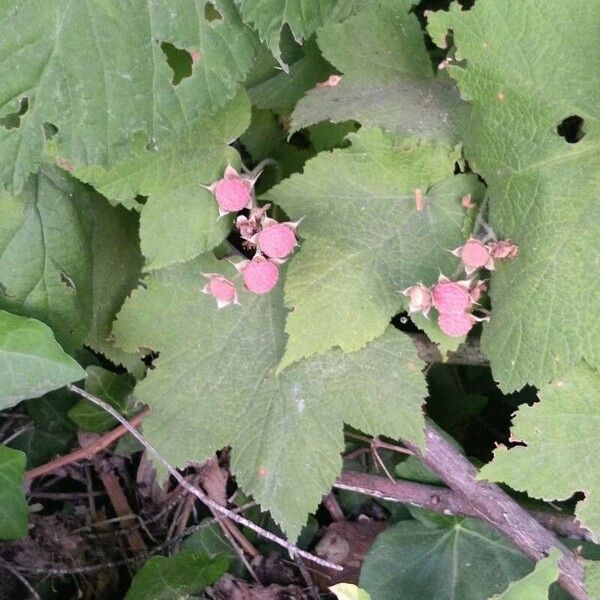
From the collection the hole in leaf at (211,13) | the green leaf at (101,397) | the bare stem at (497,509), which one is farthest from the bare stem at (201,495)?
the hole in leaf at (211,13)

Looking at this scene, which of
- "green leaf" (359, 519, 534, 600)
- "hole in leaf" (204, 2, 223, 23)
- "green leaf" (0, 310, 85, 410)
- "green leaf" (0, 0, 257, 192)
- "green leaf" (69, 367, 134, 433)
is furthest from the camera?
"green leaf" (69, 367, 134, 433)

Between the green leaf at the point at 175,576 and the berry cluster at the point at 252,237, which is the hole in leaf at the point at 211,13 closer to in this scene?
the berry cluster at the point at 252,237

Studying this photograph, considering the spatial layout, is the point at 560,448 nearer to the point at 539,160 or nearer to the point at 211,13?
the point at 539,160

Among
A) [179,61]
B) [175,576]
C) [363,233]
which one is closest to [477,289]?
[363,233]

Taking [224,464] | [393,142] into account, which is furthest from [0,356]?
[393,142]

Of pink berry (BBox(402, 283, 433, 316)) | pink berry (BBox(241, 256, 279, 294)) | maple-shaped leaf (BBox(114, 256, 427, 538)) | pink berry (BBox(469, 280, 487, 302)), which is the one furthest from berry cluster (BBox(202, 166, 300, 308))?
pink berry (BBox(469, 280, 487, 302))

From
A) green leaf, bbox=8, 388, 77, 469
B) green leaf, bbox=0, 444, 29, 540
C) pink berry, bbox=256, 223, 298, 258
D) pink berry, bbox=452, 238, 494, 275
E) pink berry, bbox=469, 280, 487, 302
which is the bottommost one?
green leaf, bbox=8, 388, 77, 469

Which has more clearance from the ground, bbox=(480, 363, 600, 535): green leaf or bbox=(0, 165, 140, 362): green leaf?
bbox=(0, 165, 140, 362): green leaf

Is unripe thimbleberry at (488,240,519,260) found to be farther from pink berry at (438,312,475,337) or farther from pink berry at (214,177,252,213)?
pink berry at (214,177,252,213)
